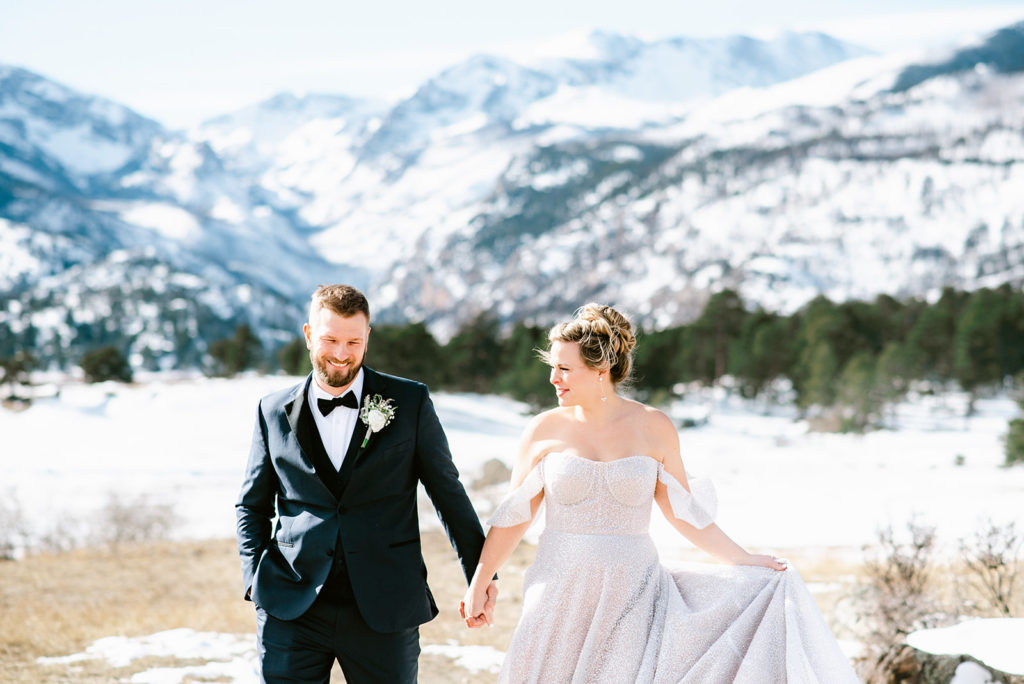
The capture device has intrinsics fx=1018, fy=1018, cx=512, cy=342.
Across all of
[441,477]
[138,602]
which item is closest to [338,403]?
[441,477]

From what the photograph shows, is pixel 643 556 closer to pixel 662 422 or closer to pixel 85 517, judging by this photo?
pixel 662 422

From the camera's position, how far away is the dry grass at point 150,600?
29.3 feet

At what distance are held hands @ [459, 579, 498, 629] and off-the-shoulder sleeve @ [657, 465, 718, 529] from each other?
980 mm

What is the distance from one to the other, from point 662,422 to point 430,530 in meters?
16.2

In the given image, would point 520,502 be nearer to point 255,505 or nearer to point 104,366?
point 255,505

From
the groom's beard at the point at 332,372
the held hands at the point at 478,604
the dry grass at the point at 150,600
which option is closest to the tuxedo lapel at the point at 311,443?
the groom's beard at the point at 332,372

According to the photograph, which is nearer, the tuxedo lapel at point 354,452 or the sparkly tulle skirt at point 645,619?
the tuxedo lapel at point 354,452

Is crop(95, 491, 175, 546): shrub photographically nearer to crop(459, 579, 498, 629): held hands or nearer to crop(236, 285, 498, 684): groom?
crop(459, 579, 498, 629): held hands

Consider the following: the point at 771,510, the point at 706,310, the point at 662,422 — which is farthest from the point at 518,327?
the point at 662,422

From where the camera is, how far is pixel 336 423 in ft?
14.5

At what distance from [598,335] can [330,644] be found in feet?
6.28

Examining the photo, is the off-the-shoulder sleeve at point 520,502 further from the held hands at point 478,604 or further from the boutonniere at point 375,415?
the boutonniere at point 375,415

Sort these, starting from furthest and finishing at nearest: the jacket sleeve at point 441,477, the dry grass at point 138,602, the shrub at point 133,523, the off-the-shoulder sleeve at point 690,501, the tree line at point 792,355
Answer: the tree line at point 792,355 → the shrub at point 133,523 → the dry grass at point 138,602 → the off-the-shoulder sleeve at point 690,501 → the jacket sleeve at point 441,477

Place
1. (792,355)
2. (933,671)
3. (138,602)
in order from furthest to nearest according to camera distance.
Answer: (792,355) → (138,602) → (933,671)
